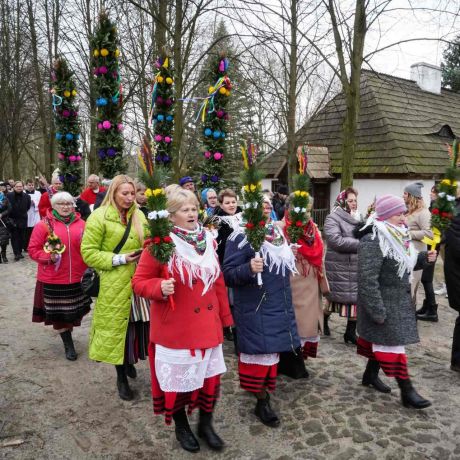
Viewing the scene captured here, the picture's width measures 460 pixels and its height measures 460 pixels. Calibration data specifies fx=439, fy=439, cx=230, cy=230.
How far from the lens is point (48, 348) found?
546cm

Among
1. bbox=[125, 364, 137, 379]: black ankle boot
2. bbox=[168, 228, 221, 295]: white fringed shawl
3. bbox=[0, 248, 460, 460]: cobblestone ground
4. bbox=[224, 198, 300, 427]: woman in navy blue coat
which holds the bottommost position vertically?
bbox=[0, 248, 460, 460]: cobblestone ground

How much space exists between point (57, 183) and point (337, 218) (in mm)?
5065

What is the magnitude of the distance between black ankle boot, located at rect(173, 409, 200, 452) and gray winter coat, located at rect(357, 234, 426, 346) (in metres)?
1.74

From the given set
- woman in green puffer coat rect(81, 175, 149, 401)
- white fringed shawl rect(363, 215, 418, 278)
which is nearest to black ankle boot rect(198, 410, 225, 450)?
woman in green puffer coat rect(81, 175, 149, 401)

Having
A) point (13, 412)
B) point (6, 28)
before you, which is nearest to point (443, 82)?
point (6, 28)

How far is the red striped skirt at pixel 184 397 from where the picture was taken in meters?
3.20

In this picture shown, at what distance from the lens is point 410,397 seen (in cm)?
384

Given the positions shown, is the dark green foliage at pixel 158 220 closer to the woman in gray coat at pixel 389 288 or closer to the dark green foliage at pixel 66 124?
the woman in gray coat at pixel 389 288

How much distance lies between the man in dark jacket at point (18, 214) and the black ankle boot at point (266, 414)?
9.86 m

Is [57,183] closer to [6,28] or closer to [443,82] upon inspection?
[6,28]

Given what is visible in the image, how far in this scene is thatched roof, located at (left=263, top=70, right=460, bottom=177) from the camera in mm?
15734

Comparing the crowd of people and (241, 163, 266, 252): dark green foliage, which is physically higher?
(241, 163, 266, 252): dark green foliage

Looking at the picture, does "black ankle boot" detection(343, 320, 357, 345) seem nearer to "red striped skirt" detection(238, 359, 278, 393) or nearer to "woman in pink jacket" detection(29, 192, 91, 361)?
"red striped skirt" detection(238, 359, 278, 393)

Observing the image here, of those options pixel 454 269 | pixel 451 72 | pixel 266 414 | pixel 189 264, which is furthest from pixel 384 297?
pixel 451 72
